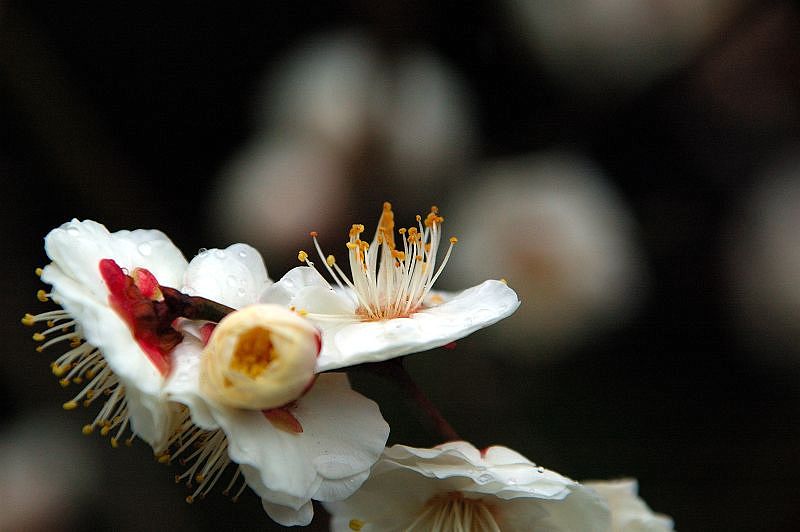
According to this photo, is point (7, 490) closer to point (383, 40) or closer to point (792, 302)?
point (383, 40)

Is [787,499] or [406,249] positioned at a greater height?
[406,249]

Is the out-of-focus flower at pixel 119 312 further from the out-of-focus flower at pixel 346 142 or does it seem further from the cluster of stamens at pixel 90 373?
the out-of-focus flower at pixel 346 142

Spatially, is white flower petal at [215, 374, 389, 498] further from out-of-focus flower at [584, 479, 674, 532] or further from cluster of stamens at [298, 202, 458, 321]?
out-of-focus flower at [584, 479, 674, 532]

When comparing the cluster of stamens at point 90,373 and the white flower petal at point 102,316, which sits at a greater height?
the white flower petal at point 102,316

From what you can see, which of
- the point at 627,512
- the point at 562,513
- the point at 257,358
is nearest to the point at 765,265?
the point at 627,512

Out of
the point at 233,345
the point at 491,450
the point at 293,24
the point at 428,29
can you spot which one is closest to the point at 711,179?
the point at 428,29

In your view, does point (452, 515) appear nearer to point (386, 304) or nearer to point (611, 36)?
point (386, 304)

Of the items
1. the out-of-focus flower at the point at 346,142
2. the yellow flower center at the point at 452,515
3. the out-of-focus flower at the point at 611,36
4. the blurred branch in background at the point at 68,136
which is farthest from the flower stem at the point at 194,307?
the out-of-focus flower at the point at 611,36
